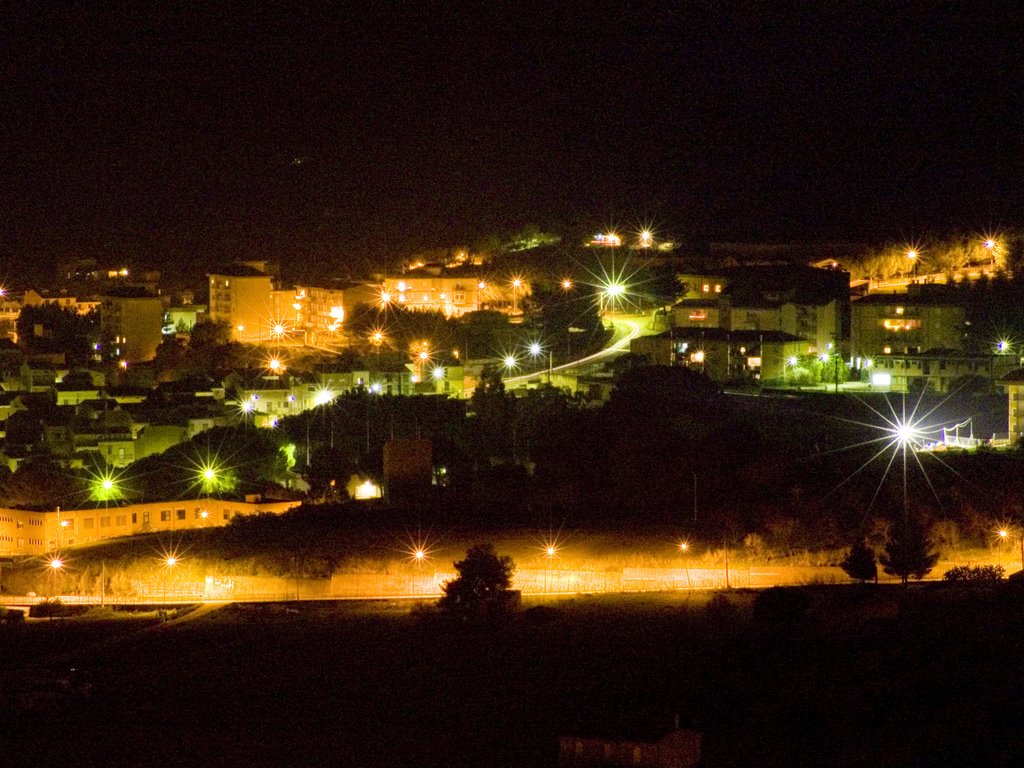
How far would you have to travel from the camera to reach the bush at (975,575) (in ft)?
31.5

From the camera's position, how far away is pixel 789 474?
11.7 metres

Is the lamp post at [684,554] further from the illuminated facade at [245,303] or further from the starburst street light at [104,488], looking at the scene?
the illuminated facade at [245,303]

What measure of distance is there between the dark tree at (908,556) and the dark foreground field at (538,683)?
A: 33cm

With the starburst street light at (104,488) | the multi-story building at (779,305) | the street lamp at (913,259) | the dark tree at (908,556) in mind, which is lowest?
the dark tree at (908,556)

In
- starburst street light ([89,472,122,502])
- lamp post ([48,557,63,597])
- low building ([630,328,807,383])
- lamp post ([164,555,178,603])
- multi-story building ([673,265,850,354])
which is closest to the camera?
lamp post ([164,555,178,603])

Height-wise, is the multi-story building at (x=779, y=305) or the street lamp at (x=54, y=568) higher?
the multi-story building at (x=779, y=305)

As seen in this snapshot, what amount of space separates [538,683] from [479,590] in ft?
4.71

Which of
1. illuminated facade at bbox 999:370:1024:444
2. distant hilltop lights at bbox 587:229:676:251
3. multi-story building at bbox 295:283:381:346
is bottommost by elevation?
illuminated facade at bbox 999:370:1024:444

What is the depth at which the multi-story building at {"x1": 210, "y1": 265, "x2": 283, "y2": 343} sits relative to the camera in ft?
66.5

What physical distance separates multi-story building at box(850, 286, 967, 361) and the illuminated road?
8.28ft

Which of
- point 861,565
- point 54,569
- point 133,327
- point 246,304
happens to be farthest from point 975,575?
point 133,327

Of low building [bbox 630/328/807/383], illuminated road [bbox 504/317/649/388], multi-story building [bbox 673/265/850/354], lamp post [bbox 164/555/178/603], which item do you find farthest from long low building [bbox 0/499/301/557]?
multi-story building [bbox 673/265/850/354]

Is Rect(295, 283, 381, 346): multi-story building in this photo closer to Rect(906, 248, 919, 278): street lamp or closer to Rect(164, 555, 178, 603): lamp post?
Rect(906, 248, 919, 278): street lamp

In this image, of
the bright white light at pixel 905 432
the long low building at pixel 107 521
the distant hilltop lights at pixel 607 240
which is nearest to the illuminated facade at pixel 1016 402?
the bright white light at pixel 905 432
